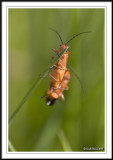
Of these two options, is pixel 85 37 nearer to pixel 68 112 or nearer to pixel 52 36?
pixel 52 36

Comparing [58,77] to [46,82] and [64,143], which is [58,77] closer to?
[64,143]

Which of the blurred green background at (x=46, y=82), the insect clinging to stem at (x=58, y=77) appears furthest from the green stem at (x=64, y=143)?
the insect clinging to stem at (x=58, y=77)

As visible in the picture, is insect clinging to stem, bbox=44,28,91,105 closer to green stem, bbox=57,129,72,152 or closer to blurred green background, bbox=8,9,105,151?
blurred green background, bbox=8,9,105,151

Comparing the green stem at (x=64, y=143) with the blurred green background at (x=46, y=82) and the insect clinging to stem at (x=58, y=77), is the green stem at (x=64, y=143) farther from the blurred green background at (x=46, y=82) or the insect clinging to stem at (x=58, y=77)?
the insect clinging to stem at (x=58, y=77)

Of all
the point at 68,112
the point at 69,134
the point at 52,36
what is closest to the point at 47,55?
the point at 52,36

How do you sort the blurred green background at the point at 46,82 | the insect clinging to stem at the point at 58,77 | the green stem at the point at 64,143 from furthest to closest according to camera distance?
1. the blurred green background at the point at 46,82
2. the green stem at the point at 64,143
3. the insect clinging to stem at the point at 58,77

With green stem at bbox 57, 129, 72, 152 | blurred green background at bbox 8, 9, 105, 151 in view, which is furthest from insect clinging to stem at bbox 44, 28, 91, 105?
green stem at bbox 57, 129, 72, 152
